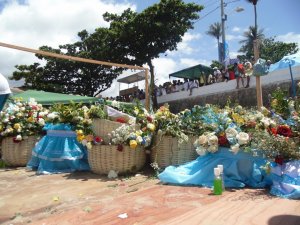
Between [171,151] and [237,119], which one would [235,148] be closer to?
[237,119]

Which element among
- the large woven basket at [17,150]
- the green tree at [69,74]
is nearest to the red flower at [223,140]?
the large woven basket at [17,150]

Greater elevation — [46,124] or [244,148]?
[46,124]

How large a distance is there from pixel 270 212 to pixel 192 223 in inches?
27.2

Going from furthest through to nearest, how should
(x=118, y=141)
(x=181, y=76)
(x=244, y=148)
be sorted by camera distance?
(x=181, y=76), (x=118, y=141), (x=244, y=148)

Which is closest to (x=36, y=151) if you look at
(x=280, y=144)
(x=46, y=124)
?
(x=46, y=124)

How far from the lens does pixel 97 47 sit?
2156cm

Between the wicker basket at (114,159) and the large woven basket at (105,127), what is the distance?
172 millimetres

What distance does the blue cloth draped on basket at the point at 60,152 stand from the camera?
5.43 metres

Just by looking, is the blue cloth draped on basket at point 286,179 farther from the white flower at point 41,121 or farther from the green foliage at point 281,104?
the white flower at point 41,121

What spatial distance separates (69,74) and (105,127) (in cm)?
2072

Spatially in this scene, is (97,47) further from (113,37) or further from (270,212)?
(270,212)

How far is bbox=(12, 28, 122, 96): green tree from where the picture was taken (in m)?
23.7

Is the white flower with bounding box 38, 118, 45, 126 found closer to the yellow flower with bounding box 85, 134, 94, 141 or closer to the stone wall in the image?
the yellow flower with bounding box 85, 134, 94, 141

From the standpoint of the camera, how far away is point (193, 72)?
19.9 meters
